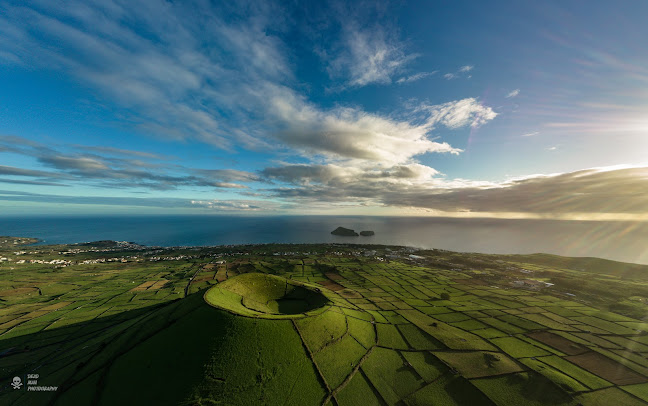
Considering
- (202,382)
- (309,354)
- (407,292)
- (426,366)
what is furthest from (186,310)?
(407,292)

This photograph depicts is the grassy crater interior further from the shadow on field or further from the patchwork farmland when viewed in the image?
the shadow on field

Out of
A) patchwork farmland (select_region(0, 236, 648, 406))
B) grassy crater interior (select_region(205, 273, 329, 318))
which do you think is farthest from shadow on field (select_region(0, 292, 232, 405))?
grassy crater interior (select_region(205, 273, 329, 318))

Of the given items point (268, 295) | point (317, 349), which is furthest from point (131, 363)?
point (317, 349)

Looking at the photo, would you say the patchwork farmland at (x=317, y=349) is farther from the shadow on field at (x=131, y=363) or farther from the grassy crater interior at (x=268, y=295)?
the grassy crater interior at (x=268, y=295)

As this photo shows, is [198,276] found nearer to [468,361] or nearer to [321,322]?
[321,322]

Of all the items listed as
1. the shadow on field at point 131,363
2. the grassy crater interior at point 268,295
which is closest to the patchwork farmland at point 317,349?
the shadow on field at point 131,363
